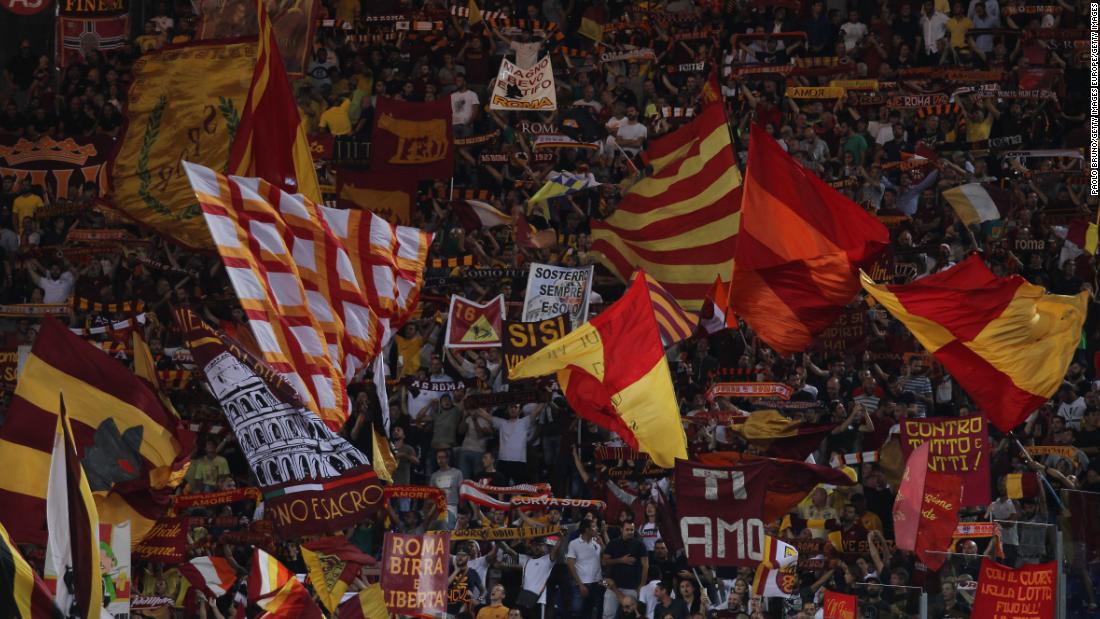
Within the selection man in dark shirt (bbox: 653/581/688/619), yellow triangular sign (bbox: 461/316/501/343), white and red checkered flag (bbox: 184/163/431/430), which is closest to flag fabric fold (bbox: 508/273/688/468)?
man in dark shirt (bbox: 653/581/688/619)

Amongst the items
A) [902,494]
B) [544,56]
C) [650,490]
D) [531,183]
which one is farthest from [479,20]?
[902,494]

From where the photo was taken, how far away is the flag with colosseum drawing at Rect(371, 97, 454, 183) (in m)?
28.1

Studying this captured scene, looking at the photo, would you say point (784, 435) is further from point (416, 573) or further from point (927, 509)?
point (416, 573)

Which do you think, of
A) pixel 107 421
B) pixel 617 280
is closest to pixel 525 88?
pixel 617 280

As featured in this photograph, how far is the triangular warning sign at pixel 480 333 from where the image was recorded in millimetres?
24547

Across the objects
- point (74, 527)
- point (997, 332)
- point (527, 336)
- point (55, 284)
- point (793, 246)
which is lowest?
point (55, 284)

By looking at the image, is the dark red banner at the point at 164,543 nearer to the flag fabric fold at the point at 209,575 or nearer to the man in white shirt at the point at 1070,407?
the flag fabric fold at the point at 209,575

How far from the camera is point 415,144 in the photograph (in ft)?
92.2

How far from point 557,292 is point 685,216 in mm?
1662

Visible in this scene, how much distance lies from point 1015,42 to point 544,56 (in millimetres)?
5937

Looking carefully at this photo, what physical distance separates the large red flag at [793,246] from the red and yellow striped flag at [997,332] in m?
1.02

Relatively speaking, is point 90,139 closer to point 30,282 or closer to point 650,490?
point 30,282

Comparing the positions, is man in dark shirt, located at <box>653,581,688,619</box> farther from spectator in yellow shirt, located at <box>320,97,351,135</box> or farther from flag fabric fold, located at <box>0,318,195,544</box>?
spectator in yellow shirt, located at <box>320,97,351,135</box>

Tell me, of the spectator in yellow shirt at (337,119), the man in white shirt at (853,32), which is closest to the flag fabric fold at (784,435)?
the man in white shirt at (853,32)
